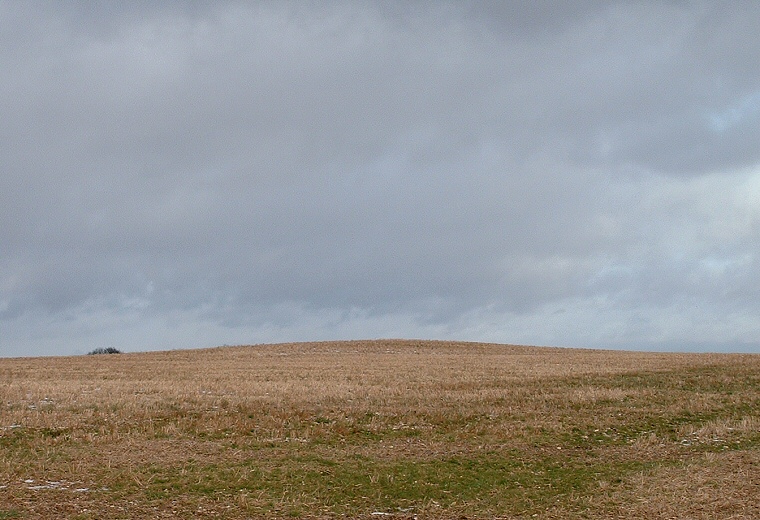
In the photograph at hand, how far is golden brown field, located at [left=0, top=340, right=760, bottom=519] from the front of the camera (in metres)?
16.3

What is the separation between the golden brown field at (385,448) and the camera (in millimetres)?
16266

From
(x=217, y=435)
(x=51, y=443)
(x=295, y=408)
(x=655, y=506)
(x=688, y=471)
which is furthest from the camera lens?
(x=295, y=408)

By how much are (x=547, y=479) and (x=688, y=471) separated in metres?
3.91

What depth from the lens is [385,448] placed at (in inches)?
850

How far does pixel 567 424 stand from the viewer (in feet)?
82.4

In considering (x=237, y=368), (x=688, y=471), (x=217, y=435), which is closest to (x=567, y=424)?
(x=688, y=471)

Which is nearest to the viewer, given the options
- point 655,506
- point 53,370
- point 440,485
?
point 655,506

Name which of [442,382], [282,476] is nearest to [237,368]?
[442,382]

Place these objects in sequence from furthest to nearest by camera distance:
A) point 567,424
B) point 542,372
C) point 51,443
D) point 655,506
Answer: point 542,372
point 567,424
point 51,443
point 655,506

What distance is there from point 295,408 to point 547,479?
38.0 ft

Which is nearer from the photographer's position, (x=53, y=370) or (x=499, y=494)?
(x=499, y=494)

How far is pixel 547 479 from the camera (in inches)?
742

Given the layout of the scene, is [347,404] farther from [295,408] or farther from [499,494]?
[499,494]

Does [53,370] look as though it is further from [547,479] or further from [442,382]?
[547,479]
